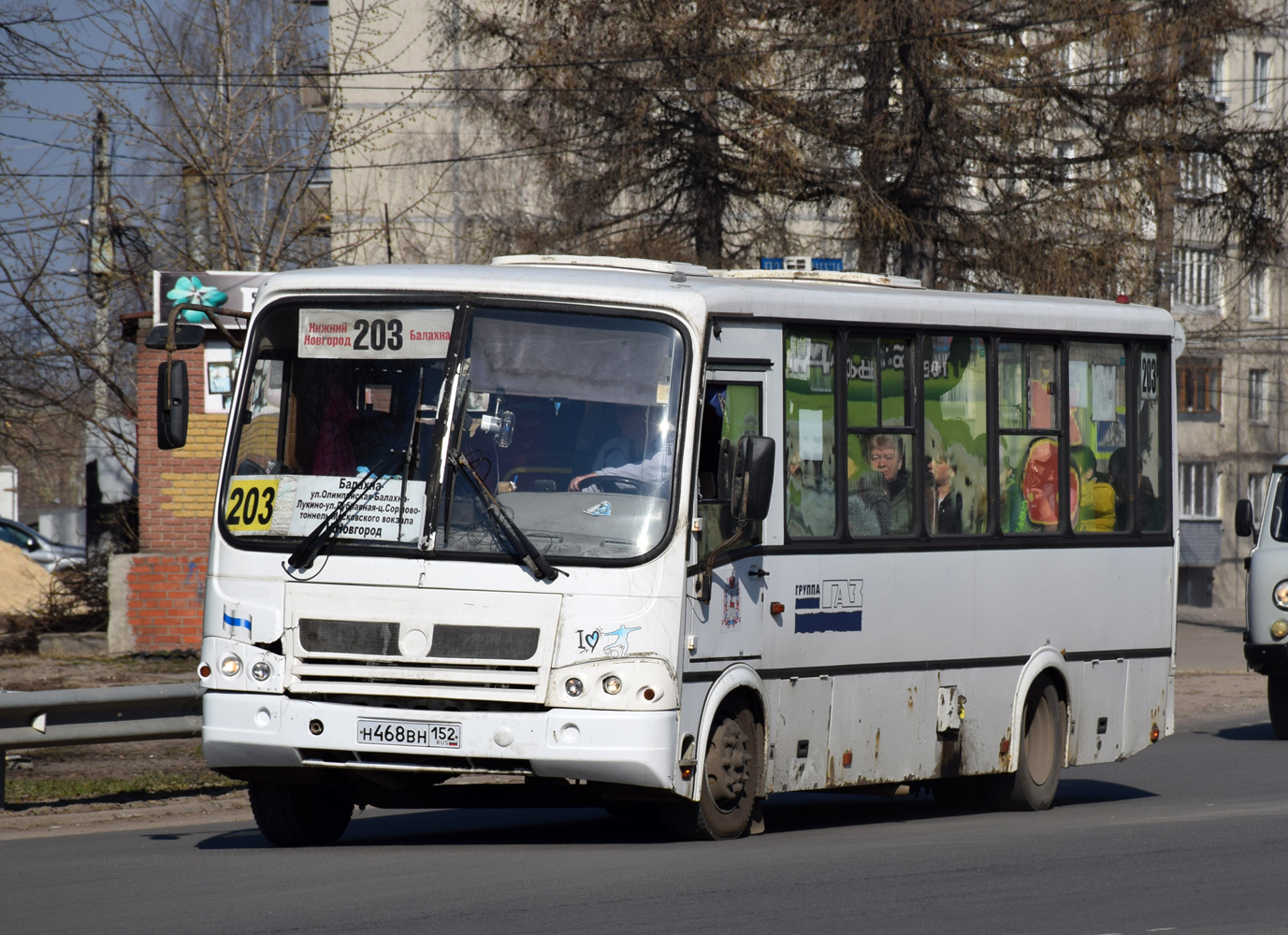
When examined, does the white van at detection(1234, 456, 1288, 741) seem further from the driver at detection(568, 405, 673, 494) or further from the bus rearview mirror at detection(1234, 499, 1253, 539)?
the driver at detection(568, 405, 673, 494)

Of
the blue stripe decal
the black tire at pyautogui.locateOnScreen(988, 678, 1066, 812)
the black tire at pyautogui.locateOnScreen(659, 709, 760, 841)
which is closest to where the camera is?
the black tire at pyautogui.locateOnScreen(659, 709, 760, 841)

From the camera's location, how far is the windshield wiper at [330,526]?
9164 mm

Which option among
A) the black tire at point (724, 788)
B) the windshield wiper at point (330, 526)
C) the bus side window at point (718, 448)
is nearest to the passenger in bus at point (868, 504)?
the bus side window at point (718, 448)

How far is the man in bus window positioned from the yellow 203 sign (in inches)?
126

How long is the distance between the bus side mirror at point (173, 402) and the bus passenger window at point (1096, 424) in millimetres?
5390

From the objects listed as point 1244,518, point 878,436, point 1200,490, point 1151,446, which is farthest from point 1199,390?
point 878,436

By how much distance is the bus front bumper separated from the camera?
877 centimetres

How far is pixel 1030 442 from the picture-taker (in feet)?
38.9

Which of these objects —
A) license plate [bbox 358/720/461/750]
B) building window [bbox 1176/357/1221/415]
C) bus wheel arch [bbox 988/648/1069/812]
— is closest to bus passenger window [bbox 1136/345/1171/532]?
bus wheel arch [bbox 988/648/1069/812]

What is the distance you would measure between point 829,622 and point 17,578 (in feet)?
74.8

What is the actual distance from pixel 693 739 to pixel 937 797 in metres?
3.77

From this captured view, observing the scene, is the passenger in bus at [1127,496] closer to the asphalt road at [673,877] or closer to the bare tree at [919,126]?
the asphalt road at [673,877]

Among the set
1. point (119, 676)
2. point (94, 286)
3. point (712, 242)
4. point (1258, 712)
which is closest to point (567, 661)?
point (119, 676)

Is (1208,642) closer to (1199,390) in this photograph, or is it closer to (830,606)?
(830,606)
